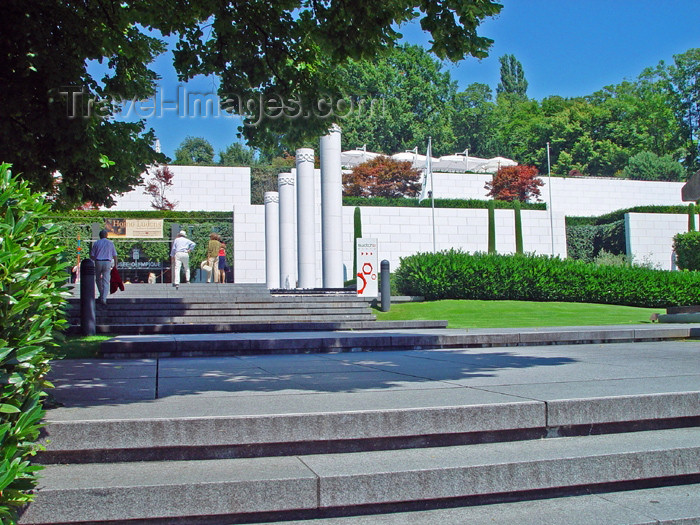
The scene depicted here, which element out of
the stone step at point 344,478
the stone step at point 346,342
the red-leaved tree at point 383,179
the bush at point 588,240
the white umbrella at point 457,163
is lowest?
the stone step at point 344,478

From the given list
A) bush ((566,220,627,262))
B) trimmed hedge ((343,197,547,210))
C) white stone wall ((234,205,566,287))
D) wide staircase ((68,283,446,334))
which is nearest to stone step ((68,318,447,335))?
wide staircase ((68,283,446,334))

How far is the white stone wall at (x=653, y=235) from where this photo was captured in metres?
34.6

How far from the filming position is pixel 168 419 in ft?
12.3

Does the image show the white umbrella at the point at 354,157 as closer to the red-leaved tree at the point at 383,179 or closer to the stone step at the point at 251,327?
the red-leaved tree at the point at 383,179

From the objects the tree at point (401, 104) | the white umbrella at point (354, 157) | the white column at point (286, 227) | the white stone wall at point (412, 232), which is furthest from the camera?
the tree at point (401, 104)

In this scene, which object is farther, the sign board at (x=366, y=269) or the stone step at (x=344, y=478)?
the sign board at (x=366, y=269)

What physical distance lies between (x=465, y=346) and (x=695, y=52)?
65219 mm

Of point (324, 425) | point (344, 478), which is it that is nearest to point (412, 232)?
point (324, 425)

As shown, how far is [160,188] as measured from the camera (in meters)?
37.7

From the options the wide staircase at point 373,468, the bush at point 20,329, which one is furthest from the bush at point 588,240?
the bush at point 20,329

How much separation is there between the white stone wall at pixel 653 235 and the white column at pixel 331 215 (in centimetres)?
1921

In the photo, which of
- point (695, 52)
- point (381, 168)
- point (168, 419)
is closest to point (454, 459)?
point (168, 419)

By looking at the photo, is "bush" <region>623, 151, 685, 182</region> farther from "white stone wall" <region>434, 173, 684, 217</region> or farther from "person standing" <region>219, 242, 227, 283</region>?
"person standing" <region>219, 242, 227, 283</region>

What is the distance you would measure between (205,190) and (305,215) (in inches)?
642
